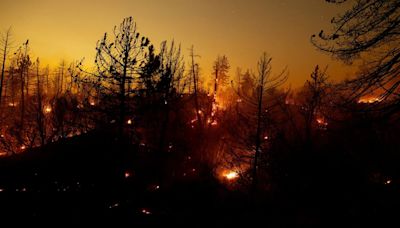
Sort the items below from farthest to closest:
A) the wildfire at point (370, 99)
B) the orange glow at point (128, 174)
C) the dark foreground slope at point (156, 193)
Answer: the orange glow at point (128, 174) < the dark foreground slope at point (156, 193) < the wildfire at point (370, 99)

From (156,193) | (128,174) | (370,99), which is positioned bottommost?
(156,193)

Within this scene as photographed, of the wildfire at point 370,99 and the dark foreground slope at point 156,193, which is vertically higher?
the wildfire at point 370,99

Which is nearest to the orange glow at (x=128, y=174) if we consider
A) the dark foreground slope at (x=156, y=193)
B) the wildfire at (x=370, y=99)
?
the dark foreground slope at (x=156, y=193)

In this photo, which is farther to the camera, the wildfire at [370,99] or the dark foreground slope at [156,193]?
the dark foreground slope at [156,193]

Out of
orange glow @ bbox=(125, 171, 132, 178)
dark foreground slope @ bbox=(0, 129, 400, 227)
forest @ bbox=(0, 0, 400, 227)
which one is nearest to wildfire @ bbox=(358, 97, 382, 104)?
forest @ bbox=(0, 0, 400, 227)

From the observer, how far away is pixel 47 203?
1074 cm

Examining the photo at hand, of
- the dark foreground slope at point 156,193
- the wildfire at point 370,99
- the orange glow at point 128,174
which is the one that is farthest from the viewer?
the orange glow at point 128,174

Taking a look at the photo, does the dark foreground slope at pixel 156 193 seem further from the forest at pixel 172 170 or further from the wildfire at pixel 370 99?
the wildfire at pixel 370 99

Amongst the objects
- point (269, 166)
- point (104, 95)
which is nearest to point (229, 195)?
point (269, 166)

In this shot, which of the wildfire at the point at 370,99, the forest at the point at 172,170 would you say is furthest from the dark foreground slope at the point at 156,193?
the wildfire at the point at 370,99

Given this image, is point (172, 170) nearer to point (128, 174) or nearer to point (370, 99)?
point (128, 174)

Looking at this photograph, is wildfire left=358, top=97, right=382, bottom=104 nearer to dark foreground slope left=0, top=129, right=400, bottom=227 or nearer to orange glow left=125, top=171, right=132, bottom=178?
dark foreground slope left=0, top=129, right=400, bottom=227

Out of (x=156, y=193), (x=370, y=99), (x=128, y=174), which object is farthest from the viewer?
(x=128, y=174)

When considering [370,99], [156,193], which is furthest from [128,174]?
[370,99]
